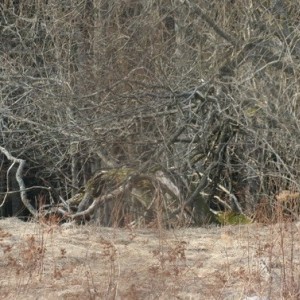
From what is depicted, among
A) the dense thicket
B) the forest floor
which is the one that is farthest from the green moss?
the forest floor

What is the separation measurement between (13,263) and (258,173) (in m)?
5.41

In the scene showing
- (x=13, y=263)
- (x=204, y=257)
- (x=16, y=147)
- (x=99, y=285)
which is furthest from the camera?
(x=16, y=147)

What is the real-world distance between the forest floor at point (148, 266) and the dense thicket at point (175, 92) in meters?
2.67

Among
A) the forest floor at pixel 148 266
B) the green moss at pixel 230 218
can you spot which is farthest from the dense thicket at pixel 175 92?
the forest floor at pixel 148 266

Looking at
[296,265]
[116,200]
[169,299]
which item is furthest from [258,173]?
[169,299]

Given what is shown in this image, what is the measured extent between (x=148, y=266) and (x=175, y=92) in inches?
190

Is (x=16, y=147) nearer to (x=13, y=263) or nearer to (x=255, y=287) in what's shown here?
(x=13, y=263)

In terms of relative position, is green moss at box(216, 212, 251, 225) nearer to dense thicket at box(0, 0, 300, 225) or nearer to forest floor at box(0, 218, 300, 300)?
dense thicket at box(0, 0, 300, 225)

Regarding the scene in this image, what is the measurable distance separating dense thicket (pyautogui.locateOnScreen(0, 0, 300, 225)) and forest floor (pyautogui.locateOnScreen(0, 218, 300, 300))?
8.78 ft

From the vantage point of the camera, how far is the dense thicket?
36.3ft

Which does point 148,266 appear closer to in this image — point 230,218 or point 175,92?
point 175,92

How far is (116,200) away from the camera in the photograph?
11.8 m

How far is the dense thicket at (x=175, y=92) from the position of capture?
36.3 ft

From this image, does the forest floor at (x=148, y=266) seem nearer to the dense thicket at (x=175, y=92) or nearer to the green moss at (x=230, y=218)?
the dense thicket at (x=175, y=92)
